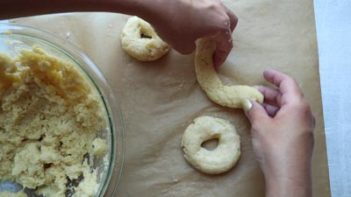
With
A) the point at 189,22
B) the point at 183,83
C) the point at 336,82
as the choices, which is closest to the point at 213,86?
the point at 183,83

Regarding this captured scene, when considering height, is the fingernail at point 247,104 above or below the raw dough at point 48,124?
below

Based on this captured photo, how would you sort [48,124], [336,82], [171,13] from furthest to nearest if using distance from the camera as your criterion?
[336,82] < [48,124] < [171,13]

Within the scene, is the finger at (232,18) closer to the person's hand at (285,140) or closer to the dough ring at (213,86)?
the dough ring at (213,86)

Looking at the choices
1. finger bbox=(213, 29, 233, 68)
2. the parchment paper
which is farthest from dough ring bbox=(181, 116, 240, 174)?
finger bbox=(213, 29, 233, 68)

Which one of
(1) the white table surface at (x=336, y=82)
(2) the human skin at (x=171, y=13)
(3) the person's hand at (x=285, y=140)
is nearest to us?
(2) the human skin at (x=171, y=13)

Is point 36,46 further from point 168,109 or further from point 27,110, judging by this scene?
point 168,109

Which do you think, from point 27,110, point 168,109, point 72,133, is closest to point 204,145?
point 168,109

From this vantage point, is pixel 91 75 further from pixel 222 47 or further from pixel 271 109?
pixel 271 109

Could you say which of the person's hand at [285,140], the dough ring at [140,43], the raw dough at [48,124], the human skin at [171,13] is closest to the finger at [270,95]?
the person's hand at [285,140]
